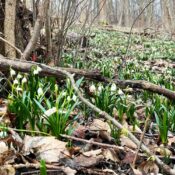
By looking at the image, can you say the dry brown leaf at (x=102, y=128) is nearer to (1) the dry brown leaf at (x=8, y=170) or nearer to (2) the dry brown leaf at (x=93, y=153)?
(2) the dry brown leaf at (x=93, y=153)

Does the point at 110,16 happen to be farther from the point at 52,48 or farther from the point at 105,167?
the point at 105,167

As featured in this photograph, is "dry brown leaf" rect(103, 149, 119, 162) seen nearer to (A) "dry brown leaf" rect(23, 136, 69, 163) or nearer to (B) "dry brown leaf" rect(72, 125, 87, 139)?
(A) "dry brown leaf" rect(23, 136, 69, 163)

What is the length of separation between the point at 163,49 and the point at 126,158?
45.3ft

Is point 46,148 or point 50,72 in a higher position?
point 50,72

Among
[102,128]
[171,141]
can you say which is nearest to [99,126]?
[102,128]

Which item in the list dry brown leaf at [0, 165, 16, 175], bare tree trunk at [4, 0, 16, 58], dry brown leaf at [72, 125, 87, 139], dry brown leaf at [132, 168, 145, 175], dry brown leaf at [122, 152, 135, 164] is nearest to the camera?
dry brown leaf at [0, 165, 16, 175]

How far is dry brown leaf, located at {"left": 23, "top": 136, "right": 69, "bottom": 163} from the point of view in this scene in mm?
2193

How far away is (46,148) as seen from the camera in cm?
229

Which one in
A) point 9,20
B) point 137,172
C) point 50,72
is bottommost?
point 137,172

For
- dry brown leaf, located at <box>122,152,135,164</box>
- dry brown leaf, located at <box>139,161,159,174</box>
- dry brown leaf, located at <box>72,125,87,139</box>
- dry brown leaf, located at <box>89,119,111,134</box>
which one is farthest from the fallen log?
dry brown leaf, located at <box>139,161,159,174</box>

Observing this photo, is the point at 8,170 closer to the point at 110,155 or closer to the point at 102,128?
the point at 110,155

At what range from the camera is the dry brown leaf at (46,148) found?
86.3 inches

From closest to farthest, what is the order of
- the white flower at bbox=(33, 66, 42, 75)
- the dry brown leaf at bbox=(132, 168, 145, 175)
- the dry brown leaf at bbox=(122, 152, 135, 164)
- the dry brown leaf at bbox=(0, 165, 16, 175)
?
the dry brown leaf at bbox=(0, 165, 16, 175), the dry brown leaf at bbox=(132, 168, 145, 175), the dry brown leaf at bbox=(122, 152, 135, 164), the white flower at bbox=(33, 66, 42, 75)

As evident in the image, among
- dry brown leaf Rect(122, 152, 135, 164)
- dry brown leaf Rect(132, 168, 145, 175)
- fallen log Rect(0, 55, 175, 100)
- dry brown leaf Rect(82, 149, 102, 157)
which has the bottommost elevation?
dry brown leaf Rect(132, 168, 145, 175)
